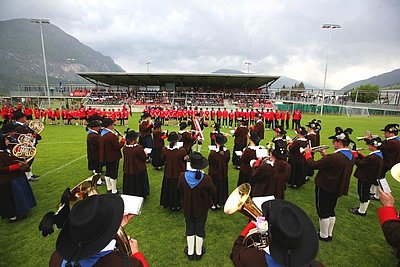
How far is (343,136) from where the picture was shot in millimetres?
4449

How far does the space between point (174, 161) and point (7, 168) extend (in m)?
3.65

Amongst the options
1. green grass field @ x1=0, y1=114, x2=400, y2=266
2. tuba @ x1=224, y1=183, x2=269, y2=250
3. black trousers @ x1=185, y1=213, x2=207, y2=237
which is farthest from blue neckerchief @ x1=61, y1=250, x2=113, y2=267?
green grass field @ x1=0, y1=114, x2=400, y2=266

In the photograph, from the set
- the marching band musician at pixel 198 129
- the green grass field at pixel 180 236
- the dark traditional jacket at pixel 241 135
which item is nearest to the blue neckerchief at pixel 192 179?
the green grass field at pixel 180 236

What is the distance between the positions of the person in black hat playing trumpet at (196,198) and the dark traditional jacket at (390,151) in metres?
5.64

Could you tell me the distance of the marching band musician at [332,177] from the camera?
435 cm

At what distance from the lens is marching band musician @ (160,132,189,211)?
5645 mm

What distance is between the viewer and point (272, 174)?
13.8 feet

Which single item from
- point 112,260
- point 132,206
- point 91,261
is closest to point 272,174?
point 132,206

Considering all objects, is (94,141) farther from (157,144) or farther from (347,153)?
(347,153)

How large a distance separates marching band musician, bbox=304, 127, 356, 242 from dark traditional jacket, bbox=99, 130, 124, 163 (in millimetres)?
5104

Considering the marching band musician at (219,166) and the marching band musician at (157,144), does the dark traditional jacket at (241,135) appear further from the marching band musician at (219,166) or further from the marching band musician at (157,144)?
the marching band musician at (219,166)

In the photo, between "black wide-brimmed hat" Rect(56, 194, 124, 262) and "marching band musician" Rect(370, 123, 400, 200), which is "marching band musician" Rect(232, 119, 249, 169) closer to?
"marching band musician" Rect(370, 123, 400, 200)

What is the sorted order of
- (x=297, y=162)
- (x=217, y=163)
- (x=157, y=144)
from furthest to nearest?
(x=157, y=144) → (x=297, y=162) → (x=217, y=163)

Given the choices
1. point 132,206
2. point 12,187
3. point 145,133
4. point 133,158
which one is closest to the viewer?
point 132,206
